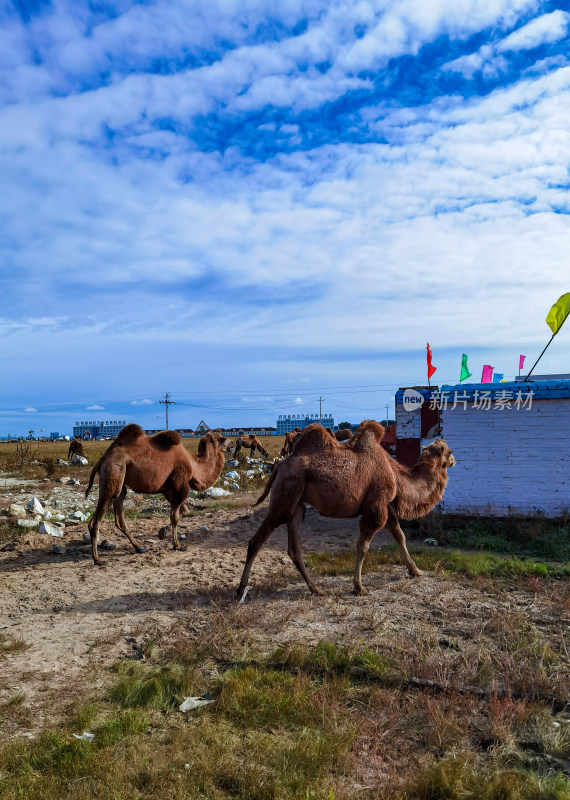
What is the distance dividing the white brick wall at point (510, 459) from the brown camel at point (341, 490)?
144 inches

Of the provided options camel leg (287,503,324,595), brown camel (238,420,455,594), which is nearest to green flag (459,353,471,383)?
brown camel (238,420,455,594)

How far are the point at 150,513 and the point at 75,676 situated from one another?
914cm

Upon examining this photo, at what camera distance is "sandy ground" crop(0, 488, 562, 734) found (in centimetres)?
505

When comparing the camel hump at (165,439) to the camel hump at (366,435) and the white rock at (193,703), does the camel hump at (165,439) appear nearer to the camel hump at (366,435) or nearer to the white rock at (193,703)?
the camel hump at (366,435)

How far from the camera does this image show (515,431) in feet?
37.1

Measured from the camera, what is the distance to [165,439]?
10.3m

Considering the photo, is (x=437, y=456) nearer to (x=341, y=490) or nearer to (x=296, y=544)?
(x=341, y=490)

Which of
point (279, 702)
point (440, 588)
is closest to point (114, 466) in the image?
point (440, 588)

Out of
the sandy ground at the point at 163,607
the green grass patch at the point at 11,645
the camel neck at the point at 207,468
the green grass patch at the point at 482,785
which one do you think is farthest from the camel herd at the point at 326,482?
the green grass patch at the point at 482,785

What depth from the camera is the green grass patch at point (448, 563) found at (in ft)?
26.2

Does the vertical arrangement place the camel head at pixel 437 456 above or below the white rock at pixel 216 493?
above

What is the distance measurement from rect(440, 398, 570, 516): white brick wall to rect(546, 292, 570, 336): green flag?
72.5 inches

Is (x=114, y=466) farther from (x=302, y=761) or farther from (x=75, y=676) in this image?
(x=302, y=761)

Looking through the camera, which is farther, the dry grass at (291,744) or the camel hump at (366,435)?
the camel hump at (366,435)
